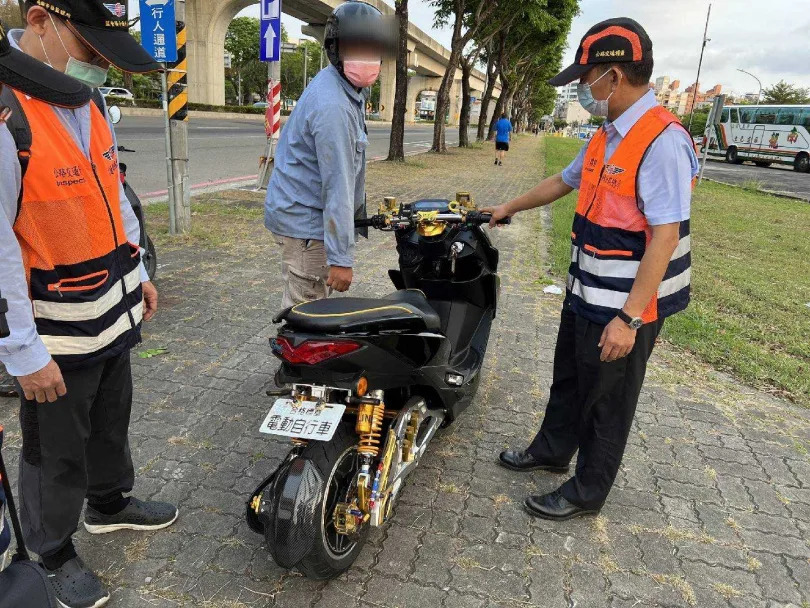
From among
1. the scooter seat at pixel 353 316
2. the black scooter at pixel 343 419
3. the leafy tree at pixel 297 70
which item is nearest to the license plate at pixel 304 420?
the black scooter at pixel 343 419

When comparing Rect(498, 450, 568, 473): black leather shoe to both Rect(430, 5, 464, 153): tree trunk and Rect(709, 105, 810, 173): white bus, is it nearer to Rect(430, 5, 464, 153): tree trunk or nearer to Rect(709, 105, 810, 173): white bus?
Rect(430, 5, 464, 153): tree trunk

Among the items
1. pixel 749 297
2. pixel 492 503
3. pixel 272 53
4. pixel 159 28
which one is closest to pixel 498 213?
pixel 492 503

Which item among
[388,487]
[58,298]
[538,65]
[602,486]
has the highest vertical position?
[538,65]

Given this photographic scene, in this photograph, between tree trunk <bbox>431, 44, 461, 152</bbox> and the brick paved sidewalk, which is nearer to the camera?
the brick paved sidewalk

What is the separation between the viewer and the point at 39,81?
1643mm

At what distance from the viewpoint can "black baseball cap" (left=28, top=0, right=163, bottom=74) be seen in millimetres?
1729

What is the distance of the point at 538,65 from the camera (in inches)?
1859

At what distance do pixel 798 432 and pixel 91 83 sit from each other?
414cm

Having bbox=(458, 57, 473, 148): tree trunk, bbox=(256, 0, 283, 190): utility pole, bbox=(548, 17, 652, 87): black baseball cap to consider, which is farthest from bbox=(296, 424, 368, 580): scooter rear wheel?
bbox=(458, 57, 473, 148): tree trunk

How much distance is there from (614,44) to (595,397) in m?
1.43

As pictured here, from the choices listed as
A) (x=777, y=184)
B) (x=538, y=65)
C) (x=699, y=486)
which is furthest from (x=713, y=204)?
(x=538, y=65)

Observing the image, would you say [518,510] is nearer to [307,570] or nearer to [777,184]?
[307,570]

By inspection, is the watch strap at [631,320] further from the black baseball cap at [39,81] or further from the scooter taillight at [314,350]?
the black baseball cap at [39,81]

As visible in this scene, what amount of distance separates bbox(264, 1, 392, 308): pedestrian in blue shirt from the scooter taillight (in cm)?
78
